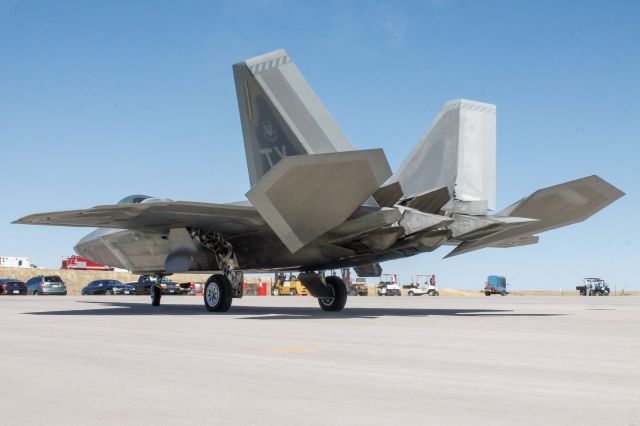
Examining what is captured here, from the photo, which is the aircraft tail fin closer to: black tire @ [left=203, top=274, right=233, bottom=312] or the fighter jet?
the fighter jet

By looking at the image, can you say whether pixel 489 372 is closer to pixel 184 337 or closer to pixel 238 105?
pixel 184 337

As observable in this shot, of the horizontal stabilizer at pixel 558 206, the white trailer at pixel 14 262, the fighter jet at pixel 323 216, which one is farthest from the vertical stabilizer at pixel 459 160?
the white trailer at pixel 14 262

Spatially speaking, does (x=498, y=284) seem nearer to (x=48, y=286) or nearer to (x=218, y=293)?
(x=48, y=286)

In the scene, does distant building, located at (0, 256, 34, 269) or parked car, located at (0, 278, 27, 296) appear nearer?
parked car, located at (0, 278, 27, 296)

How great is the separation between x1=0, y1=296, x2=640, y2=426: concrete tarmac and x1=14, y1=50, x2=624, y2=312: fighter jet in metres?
5.37

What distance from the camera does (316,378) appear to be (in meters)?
6.35

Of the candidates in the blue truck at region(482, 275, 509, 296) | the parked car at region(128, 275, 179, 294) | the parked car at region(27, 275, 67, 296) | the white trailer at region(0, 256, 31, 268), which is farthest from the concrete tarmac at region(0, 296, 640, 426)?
the white trailer at region(0, 256, 31, 268)

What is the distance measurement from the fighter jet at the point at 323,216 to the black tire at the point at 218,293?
0.03 m

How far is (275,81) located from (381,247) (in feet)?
18.0

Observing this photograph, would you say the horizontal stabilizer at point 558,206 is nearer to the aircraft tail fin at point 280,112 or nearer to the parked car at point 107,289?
the aircraft tail fin at point 280,112

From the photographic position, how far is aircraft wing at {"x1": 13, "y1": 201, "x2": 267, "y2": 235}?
1597cm

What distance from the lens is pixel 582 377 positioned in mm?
6539

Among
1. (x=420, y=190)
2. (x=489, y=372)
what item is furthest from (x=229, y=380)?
(x=420, y=190)

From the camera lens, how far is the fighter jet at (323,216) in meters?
16.7
